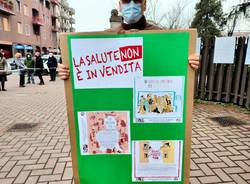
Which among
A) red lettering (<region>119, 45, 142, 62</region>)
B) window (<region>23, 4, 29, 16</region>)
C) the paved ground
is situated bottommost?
the paved ground

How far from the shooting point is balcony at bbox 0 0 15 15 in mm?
32406

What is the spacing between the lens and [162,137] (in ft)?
7.06

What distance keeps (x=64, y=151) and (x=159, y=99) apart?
2.63m

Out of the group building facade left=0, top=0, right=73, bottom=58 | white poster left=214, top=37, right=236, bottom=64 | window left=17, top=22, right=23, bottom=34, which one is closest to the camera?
white poster left=214, top=37, right=236, bottom=64

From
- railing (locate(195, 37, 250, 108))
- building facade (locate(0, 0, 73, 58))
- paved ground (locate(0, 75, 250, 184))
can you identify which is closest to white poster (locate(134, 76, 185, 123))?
paved ground (locate(0, 75, 250, 184))

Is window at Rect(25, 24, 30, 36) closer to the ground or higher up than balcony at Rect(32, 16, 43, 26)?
closer to the ground

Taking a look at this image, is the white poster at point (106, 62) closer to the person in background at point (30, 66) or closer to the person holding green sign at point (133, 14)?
the person holding green sign at point (133, 14)

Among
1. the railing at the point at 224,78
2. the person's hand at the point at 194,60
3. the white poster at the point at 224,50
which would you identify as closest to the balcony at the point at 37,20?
the railing at the point at 224,78

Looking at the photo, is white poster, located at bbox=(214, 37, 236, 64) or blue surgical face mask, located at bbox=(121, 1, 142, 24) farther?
white poster, located at bbox=(214, 37, 236, 64)

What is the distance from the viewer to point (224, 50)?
270 inches

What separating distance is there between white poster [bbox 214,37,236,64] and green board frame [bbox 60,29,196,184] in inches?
208

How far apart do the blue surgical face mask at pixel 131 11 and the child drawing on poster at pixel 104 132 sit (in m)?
0.89

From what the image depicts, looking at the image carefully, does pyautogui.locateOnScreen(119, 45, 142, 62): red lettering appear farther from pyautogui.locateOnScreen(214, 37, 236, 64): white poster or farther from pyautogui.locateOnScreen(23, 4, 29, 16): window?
pyautogui.locateOnScreen(23, 4, 29, 16): window

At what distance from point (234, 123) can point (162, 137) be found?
13.0 ft
